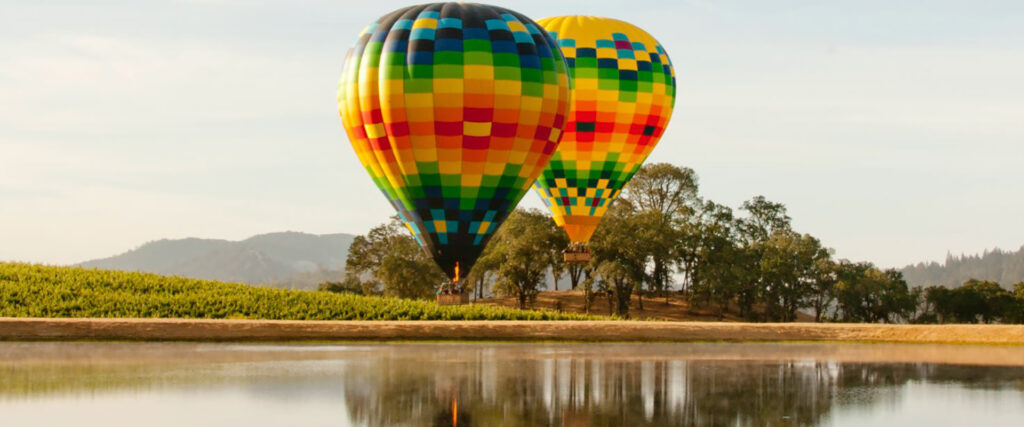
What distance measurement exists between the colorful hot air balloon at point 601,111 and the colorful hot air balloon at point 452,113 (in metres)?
8.07

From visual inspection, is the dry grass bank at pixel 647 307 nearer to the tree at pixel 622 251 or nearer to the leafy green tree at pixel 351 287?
the tree at pixel 622 251

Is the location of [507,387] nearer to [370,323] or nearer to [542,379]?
[542,379]

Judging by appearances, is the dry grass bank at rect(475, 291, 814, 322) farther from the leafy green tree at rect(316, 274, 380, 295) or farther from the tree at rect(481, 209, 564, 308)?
the leafy green tree at rect(316, 274, 380, 295)

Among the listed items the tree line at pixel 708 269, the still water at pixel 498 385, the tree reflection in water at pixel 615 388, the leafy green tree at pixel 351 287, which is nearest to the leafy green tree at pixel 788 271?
the tree line at pixel 708 269

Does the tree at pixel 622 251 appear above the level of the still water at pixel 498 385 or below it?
above

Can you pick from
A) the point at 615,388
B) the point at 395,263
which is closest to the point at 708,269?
the point at 395,263

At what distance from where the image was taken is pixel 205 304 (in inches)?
1957

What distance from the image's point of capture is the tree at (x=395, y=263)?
297ft

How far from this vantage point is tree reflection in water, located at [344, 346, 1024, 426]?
2130cm

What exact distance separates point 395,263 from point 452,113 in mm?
52465

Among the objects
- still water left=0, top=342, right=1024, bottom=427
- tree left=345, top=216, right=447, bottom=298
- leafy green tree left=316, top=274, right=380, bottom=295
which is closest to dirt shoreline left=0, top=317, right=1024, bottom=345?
still water left=0, top=342, right=1024, bottom=427

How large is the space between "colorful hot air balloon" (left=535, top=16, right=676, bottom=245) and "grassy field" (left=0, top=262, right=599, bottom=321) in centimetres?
515

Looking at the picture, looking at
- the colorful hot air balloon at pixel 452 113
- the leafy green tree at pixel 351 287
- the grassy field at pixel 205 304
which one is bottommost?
the grassy field at pixel 205 304

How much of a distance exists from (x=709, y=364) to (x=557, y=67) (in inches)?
598
